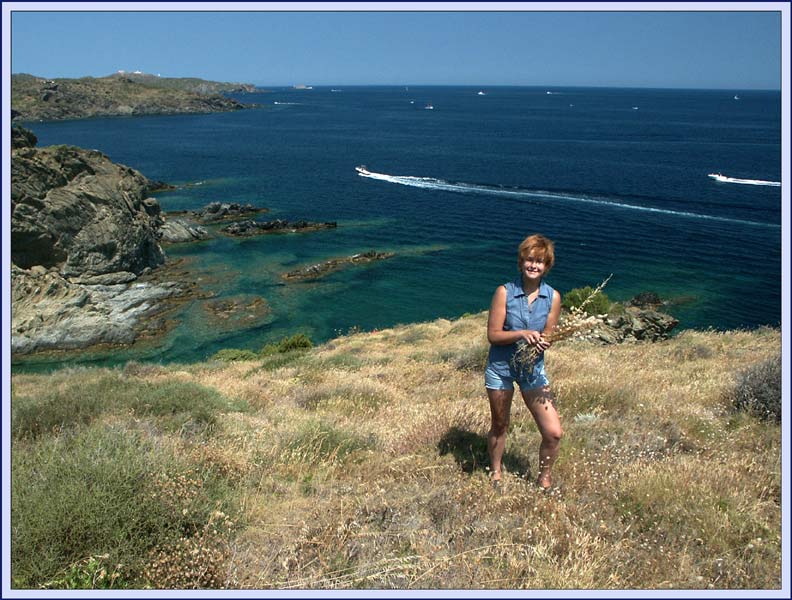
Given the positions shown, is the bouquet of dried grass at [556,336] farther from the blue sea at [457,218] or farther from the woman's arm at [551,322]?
the blue sea at [457,218]

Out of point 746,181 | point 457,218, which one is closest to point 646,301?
point 457,218

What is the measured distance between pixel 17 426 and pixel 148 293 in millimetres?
26135

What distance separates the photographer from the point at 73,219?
3478cm

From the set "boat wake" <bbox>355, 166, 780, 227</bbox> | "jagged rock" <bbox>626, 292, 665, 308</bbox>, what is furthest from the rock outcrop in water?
"boat wake" <bbox>355, 166, 780, 227</bbox>

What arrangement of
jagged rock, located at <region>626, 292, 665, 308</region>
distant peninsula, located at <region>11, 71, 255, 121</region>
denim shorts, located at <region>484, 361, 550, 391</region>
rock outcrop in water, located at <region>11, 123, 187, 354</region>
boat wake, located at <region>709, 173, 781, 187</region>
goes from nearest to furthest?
denim shorts, located at <region>484, 361, 550, 391</region> < rock outcrop in water, located at <region>11, 123, 187, 354</region> < jagged rock, located at <region>626, 292, 665, 308</region> < boat wake, located at <region>709, 173, 781, 187</region> < distant peninsula, located at <region>11, 71, 255, 121</region>

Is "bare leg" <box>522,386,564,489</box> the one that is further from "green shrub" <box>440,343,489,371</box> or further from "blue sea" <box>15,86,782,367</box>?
"blue sea" <box>15,86,782,367</box>

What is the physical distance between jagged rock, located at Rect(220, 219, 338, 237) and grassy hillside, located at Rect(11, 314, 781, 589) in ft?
124

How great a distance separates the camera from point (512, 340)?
14.9 ft

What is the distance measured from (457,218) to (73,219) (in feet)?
95.3

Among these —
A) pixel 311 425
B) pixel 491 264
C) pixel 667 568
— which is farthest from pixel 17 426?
pixel 491 264

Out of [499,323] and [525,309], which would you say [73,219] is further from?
[525,309]

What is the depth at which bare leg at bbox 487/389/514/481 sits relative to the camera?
4.87m

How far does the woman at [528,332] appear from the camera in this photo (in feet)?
14.9

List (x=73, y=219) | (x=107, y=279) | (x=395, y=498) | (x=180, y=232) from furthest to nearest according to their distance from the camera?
1. (x=180, y=232)
2. (x=73, y=219)
3. (x=107, y=279)
4. (x=395, y=498)
